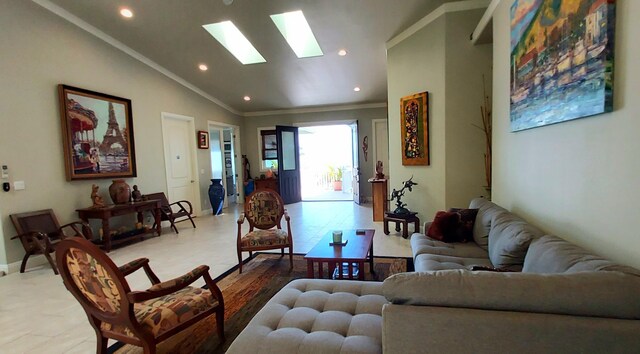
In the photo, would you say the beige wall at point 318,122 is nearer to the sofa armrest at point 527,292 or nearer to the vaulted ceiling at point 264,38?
the vaulted ceiling at point 264,38

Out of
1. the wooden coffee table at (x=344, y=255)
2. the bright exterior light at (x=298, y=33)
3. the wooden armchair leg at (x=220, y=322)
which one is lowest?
the wooden armchair leg at (x=220, y=322)

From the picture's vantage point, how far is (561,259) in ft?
4.83

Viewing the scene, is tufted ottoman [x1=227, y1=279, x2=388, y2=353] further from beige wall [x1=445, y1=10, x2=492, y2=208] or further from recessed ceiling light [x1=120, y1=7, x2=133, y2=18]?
recessed ceiling light [x1=120, y1=7, x2=133, y2=18]

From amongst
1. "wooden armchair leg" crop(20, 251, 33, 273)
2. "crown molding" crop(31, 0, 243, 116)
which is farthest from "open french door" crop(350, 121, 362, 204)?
"wooden armchair leg" crop(20, 251, 33, 273)

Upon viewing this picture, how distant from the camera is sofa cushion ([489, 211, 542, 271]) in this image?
75.2 inches

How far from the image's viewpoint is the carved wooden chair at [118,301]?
1.57 meters

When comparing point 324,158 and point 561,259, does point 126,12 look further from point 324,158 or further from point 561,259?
point 324,158

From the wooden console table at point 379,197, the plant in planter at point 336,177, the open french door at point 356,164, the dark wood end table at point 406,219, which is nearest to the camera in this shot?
Answer: the dark wood end table at point 406,219

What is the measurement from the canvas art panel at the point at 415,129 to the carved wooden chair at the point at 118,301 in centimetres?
367

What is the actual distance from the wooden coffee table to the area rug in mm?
410

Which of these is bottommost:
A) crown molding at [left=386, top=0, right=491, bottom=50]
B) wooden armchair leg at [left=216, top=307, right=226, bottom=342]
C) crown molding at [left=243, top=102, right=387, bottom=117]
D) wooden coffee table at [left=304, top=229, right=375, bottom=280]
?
wooden armchair leg at [left=216, top=307, right=226, bottom=342]

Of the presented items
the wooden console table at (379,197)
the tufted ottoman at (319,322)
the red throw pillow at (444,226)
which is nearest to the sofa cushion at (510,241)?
the red throw pillow at (444,226)

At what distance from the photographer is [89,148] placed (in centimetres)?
460

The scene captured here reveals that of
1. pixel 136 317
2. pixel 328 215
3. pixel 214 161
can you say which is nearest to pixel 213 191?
pixel 214 161
